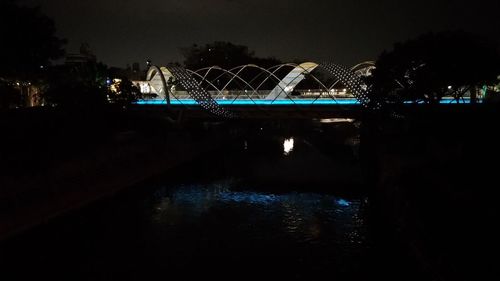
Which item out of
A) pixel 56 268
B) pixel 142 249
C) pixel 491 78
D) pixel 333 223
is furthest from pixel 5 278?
pixel 491 78

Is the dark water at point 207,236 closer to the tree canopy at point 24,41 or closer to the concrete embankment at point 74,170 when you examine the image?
the concrete embankment at point 74,170

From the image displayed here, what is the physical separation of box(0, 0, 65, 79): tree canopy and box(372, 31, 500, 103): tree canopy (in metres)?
35.8

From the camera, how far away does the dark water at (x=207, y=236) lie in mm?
22250

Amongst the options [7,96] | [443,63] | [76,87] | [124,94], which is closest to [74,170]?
[7,96]

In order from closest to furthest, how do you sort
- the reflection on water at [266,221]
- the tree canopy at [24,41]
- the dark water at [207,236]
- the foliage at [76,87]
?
the dark water at [207,236], the reflection on water at [266,221], the tree canopy at [24,41], the foliage at [76,87]

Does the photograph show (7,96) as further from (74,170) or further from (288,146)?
(288,146)

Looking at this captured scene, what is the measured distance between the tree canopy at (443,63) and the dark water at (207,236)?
38.3ft

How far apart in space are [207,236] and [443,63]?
29.2m

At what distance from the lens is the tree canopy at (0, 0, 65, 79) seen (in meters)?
49.2

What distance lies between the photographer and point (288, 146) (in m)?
74.0

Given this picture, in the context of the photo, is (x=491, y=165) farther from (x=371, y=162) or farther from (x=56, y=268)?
(x=371, y=162)

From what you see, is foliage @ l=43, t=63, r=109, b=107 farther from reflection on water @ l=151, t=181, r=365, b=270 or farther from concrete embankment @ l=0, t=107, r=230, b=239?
reflection on water @ l=151, t=181, r=365, b=270

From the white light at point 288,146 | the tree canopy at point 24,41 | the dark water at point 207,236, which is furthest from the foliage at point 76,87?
the white light at point 288,146

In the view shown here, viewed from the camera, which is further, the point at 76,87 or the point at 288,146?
the point at 288,146
